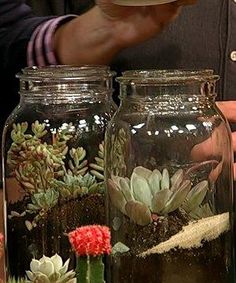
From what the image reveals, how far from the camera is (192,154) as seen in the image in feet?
1.86

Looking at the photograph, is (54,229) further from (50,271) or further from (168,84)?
(168,84)

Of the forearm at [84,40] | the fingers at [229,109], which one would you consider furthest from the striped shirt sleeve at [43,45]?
the fingers at [229,109]

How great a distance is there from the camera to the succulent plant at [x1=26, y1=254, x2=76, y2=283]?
21.4 inches

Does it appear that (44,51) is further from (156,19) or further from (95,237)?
(95,237)

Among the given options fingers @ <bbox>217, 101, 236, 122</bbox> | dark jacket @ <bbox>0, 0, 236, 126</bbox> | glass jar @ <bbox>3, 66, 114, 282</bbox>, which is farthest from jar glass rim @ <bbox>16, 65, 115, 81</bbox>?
dark jacket @ <bbox>0, 0, 236, 126</bbox>

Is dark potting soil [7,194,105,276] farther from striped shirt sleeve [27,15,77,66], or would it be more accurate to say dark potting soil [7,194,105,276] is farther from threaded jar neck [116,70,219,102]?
striped shirt sleeve [27,15,77,66]

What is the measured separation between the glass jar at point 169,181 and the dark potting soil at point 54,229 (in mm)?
29

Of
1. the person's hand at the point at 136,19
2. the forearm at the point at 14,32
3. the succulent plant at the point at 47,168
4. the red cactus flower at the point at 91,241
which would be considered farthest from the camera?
the forearm at the point at 14,32

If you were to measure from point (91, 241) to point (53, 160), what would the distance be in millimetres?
124

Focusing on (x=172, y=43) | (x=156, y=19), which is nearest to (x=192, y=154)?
(x=156, y=19)

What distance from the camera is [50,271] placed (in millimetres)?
549

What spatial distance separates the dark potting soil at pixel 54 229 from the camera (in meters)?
0.59

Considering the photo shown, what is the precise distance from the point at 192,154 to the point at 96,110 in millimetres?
111

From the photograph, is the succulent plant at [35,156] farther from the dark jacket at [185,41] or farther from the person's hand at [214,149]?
the dark jacket at [185,41]
